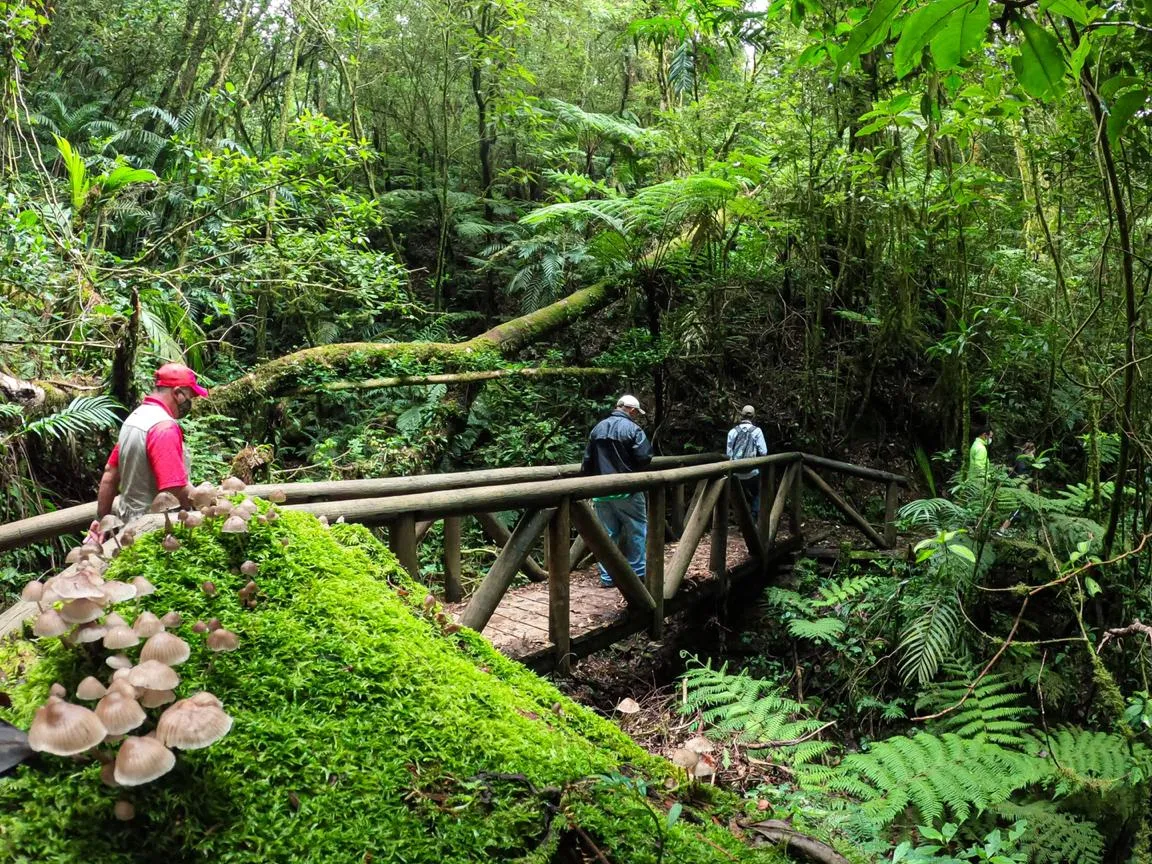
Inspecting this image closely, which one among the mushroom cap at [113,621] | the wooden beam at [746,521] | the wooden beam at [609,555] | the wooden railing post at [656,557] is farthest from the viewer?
the wooden beam at [746,521]

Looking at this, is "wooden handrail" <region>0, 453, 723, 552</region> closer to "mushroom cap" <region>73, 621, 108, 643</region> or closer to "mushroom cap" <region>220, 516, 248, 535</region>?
"mushroom cap" <region>220, 516, 248, 535</region>

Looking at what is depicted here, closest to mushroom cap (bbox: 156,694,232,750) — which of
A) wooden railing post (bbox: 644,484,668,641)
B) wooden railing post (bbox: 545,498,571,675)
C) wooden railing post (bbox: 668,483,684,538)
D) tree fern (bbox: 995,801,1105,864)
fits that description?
wooden railing post (bbox: 545,498,571,675)

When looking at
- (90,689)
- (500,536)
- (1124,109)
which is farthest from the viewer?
(500,536)

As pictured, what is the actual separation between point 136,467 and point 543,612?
2596 mm

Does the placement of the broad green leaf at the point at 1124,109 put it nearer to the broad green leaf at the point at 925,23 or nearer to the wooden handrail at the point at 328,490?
the broad green leaf at the point at 925,23

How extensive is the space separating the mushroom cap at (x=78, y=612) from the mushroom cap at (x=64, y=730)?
0.18 meters

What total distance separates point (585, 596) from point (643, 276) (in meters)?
5.60

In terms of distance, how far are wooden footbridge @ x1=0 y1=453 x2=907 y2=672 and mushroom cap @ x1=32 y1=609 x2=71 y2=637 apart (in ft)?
2.77

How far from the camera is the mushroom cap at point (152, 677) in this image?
0.85 m

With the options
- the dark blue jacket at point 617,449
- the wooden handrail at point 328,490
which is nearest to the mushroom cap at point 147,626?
the wooden handrail at point 328,490

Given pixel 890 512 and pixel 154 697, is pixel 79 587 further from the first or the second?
pixel 890 512

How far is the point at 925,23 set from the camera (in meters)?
1.24

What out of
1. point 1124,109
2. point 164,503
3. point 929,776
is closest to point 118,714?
point 164,503

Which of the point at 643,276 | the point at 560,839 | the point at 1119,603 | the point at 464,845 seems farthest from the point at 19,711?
the point at 643,276
